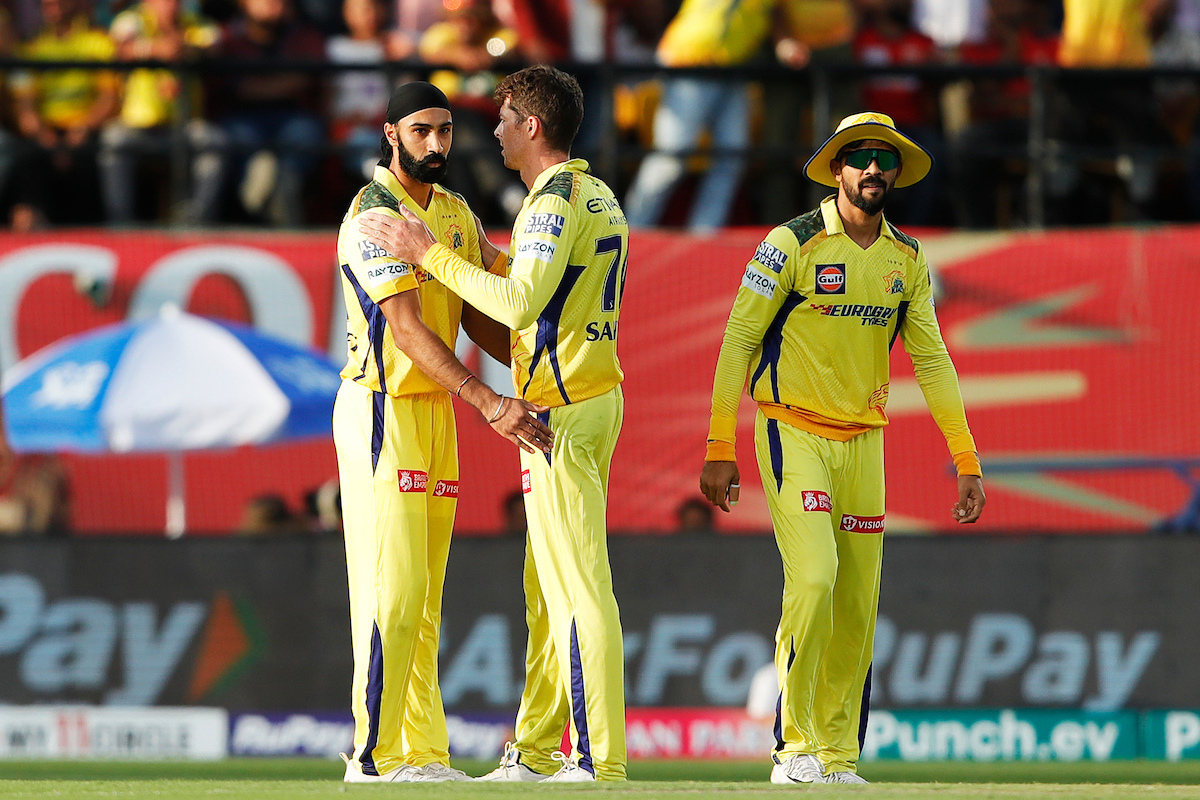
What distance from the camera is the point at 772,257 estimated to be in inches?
273

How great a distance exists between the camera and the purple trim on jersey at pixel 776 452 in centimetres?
686

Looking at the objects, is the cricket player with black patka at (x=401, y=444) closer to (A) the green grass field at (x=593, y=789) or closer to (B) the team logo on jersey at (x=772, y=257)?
(A) the green grass field at (x=593, y=789)

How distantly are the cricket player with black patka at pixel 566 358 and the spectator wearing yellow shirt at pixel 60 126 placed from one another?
21.5 feet

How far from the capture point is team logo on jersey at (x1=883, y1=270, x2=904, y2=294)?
6941 millimetres

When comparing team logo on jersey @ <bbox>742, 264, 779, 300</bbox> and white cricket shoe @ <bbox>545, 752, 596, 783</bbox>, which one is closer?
white cricket shoe @ <bbox>545, 752, 596, 783</bbox>

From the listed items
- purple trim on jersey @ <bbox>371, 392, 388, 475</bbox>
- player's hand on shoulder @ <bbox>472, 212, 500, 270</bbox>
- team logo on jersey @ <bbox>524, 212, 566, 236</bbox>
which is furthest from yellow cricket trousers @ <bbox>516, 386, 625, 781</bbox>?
player's hand on shoulder @ <bbox>472, 212, 500, 270</bbox>

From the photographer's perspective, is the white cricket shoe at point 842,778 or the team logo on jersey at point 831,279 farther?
the team logo on jersey at point 831,279

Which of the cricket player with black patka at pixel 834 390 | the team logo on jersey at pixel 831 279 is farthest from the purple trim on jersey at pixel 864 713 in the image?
the team logo on jersey at pixel 831 279

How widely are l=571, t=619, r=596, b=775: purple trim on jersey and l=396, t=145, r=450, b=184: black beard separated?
1.65 meters

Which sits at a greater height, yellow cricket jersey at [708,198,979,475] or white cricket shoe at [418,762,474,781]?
yellow cricket jersey at [708,198,979,475]

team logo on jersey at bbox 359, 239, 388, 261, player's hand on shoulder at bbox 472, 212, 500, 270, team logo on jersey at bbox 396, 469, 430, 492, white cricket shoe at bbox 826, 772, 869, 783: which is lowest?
white cricket shoe at bbox 826, 772, 869, 783

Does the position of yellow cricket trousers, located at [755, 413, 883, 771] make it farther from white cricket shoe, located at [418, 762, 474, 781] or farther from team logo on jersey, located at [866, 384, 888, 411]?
white cricket shoe, located at [418, 762, 474, 781]

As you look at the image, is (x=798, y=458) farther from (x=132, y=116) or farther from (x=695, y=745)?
(x=132, y=116)

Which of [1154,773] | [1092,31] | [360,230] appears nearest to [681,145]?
[1092,31]
